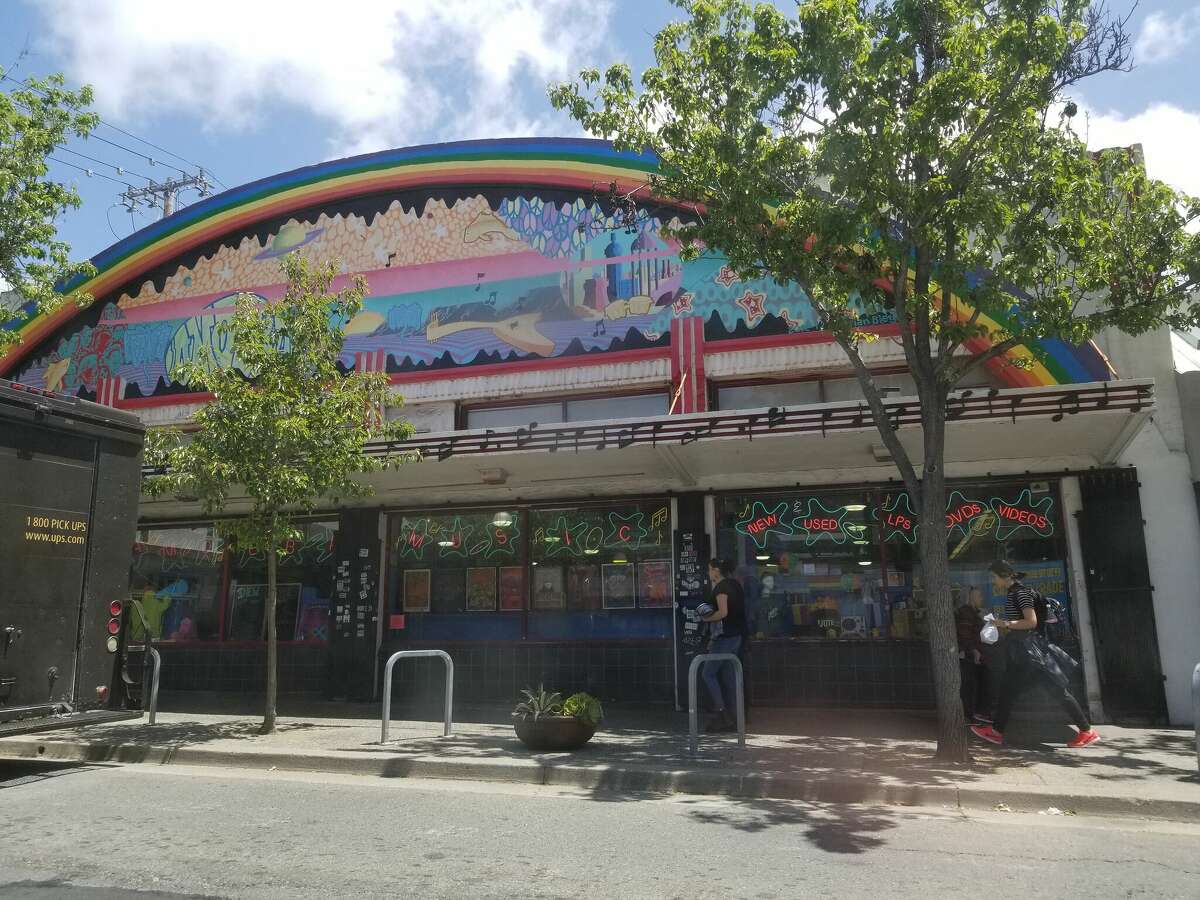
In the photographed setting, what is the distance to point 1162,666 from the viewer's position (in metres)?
10.3

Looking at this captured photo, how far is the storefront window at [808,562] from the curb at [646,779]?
14.5 feet

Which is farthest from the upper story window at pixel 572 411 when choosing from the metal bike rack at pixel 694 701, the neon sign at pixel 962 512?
the metal bike rack at pixel 694 701

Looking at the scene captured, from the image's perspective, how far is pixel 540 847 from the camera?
5.49 m

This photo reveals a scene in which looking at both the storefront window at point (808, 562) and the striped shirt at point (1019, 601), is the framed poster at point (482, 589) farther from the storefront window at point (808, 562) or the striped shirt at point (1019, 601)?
the striped shirt at point (1019, 601)

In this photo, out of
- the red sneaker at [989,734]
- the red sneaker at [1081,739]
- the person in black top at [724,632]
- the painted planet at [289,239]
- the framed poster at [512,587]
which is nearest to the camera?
the red sneaker at [1081,739]

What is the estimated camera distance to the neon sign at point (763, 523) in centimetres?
1196

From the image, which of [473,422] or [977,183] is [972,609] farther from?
[473,422]

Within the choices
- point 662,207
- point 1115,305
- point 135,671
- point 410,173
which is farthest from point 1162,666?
point 135,671

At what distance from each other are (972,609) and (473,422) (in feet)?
24.5

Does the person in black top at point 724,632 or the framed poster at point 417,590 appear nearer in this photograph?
the person in black top at point 724,632

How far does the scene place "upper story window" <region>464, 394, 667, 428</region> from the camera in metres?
13.0

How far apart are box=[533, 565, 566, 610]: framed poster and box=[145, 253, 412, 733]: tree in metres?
3.16

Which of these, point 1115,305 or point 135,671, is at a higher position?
point 1115,305

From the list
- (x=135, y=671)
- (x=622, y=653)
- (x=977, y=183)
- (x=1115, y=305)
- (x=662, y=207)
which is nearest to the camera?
(x=977, y=183)
